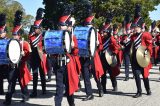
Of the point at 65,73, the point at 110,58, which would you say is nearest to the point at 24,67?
the point at 65,73

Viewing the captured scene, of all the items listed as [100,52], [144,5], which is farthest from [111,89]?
[144,5]

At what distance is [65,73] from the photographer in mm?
8680

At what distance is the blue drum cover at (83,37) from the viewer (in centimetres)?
977

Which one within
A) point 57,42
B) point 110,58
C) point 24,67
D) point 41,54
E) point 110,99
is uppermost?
point 57,42

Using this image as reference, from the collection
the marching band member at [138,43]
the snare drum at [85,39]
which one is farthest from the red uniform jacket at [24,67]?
the marching band member at [138,43]

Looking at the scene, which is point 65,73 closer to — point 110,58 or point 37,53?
point 37,53

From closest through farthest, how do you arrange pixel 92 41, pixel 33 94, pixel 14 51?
pixel 14 51 → pixel 92 41 → pixel 33 94

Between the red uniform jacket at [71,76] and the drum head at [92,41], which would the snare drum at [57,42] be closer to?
the red uniform jacket at [71,76]

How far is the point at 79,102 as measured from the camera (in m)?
10.1

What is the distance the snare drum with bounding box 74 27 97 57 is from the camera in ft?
32.0

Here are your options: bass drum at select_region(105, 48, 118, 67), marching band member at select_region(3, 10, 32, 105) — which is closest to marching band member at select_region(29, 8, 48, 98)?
marching band member at select_region(3, 10, 32, 105)

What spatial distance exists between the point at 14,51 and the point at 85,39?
1.53 meters

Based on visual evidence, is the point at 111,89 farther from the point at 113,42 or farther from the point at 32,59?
the point at 32,59

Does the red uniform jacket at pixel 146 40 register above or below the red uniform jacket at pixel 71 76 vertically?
above
